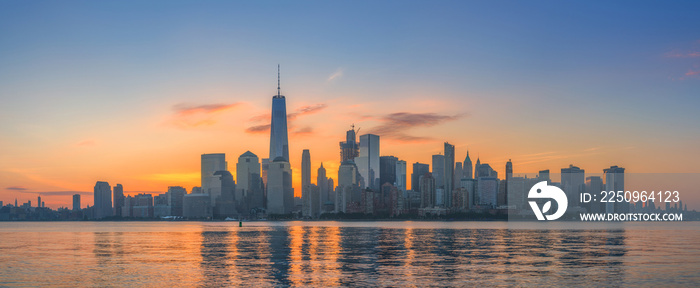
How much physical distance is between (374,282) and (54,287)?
94.0ft

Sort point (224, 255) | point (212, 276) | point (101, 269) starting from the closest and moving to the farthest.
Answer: point (212, 276), point (101, 269), point (224, 255)

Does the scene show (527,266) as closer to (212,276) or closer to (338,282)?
(338,282)

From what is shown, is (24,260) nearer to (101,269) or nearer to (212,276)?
(101,269)

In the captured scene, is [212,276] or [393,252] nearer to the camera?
[212,276]

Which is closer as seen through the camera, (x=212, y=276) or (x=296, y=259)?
(x=212, y=276)

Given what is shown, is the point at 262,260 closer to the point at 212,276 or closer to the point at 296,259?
the point at 296,259

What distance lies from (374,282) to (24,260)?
5450 centimetres

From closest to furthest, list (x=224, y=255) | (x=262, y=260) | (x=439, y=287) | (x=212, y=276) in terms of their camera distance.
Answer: (x=439, y=287) → (x=212, y=276) → (x=262, y=260) → (x=224, y=255)

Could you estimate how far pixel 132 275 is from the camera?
65125 millimetres

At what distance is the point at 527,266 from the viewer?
7219 centimetres

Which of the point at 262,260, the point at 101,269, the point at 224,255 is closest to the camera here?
the point at 101,269

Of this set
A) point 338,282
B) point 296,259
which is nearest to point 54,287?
point 338,282

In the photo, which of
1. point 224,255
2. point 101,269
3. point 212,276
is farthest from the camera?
point 224,255

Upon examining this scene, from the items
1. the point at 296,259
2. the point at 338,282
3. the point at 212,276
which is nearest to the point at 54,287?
the point at 212,276
